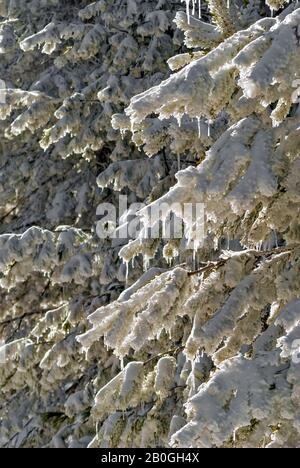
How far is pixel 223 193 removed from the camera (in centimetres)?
310

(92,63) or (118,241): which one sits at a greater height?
(92,63)

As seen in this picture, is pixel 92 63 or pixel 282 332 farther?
pixel 92 63

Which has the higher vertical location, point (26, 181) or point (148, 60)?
point (148, 60)

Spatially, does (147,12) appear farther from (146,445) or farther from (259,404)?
(259,404)

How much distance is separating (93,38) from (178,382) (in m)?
3.54

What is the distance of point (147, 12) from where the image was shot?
7.95 m

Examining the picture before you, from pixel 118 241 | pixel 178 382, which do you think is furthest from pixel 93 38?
pixel 178 382

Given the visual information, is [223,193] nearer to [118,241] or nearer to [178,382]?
[178,382]

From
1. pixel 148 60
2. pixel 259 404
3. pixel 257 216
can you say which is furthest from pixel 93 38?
pixel 259 404

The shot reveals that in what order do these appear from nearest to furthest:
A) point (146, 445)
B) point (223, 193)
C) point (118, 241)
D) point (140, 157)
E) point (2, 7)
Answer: point (223, 193) → point (146, 445) → point (118, 241) → point (140, 157) → point (2, 7)

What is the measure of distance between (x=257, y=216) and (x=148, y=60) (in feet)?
14.4

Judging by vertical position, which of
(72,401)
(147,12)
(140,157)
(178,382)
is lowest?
(72,401)

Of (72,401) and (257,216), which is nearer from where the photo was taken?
(257,216)

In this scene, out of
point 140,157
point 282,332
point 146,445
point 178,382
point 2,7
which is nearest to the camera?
point 282,332
